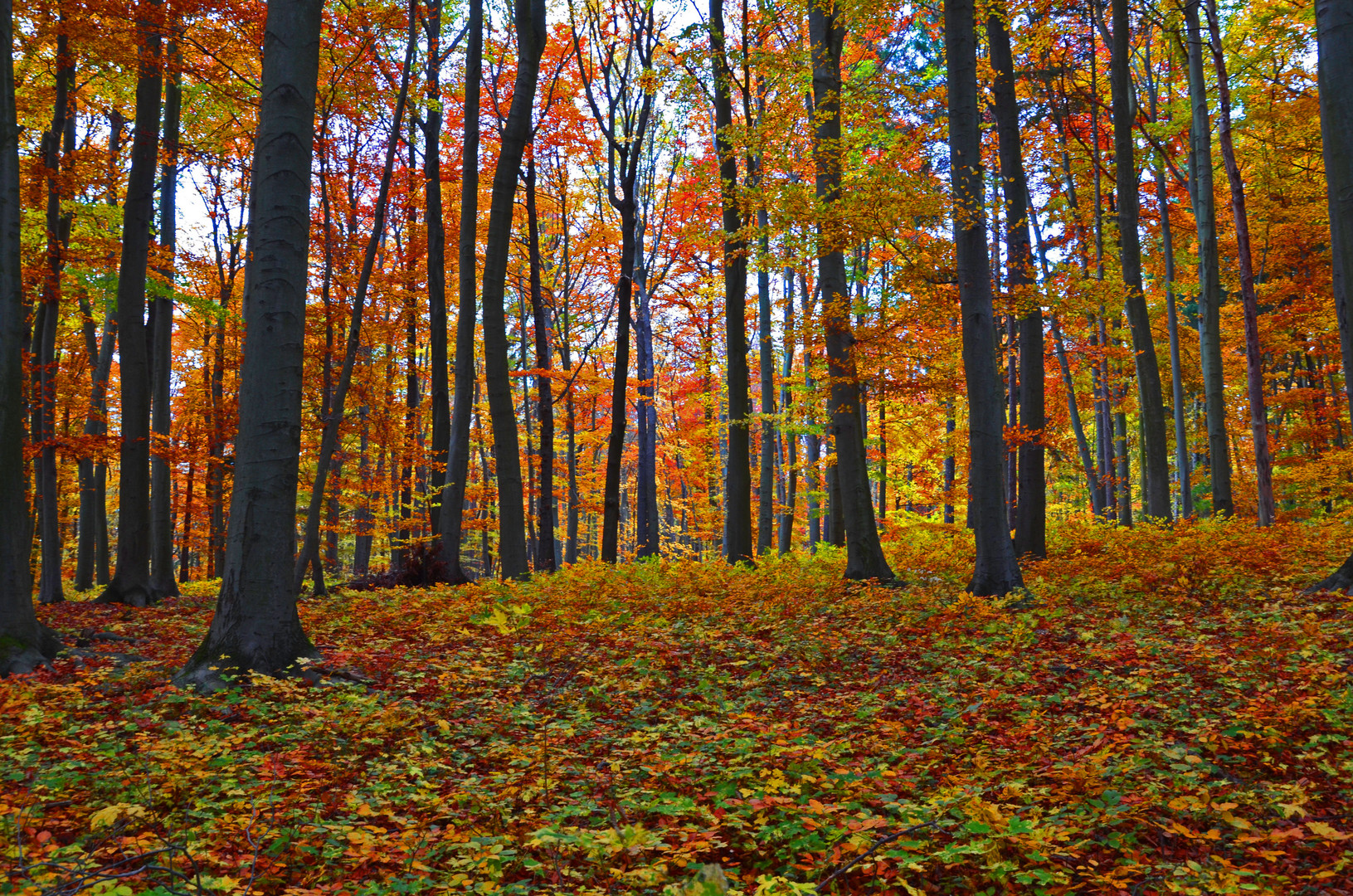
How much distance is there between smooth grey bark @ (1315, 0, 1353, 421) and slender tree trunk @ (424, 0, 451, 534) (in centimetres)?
1289

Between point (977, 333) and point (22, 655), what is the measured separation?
31.7ft

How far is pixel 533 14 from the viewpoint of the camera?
11.4 metres

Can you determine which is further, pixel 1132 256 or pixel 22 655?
pixel 1132 256

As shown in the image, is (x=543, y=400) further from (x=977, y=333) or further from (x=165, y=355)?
(x=977, y=333)

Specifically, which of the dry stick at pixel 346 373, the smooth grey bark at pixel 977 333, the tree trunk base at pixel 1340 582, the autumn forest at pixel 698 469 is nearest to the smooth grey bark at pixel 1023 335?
the autumn forest at pixel 698 469

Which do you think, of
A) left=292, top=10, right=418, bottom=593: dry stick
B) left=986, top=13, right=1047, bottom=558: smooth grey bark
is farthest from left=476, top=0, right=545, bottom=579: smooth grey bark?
left=986, top=13, right=1047, bottom=558: smooth grey bark

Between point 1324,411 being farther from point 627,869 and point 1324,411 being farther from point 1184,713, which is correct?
point 627,869

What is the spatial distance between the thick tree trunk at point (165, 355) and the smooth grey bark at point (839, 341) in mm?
9497

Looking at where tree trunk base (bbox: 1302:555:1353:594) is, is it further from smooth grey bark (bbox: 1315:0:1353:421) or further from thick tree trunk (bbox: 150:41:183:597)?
thick tree trunk (bbox: 150:41:183:597)

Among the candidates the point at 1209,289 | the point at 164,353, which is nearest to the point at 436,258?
the point at 164,353

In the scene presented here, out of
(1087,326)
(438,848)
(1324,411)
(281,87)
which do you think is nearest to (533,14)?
(281,87)

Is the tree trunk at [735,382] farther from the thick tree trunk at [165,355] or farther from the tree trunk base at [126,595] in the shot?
the tree trunk base at [126,595]

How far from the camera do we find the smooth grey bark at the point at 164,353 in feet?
40.5

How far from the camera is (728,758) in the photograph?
417cm
